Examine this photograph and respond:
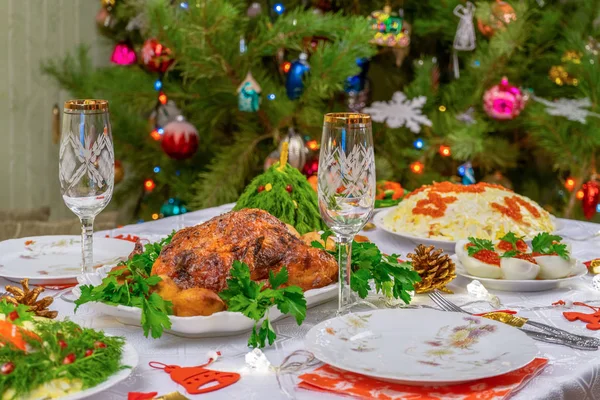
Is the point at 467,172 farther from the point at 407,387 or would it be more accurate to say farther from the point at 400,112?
the point at 407,387

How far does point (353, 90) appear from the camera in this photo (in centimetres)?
291

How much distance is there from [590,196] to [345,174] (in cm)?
177

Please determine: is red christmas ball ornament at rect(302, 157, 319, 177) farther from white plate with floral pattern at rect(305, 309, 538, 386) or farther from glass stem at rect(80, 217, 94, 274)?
white plate with floral pattern at rect(305, 309, 538, 386)

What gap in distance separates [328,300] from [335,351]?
223 millimetres

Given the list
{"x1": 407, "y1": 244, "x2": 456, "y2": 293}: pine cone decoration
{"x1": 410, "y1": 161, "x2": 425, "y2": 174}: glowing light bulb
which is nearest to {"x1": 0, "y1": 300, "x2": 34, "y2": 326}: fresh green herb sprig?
{"x1": 407, "y1": 244, "x2": 456, "y2": 293}: pine cone decoration

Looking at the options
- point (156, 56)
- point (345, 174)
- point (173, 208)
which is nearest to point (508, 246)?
point (345, 174)

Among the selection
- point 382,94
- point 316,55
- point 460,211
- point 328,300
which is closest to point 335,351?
point 328,300

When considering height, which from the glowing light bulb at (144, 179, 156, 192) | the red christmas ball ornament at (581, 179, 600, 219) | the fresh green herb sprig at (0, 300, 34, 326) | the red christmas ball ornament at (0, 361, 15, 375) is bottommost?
the glowing light bulb at (144, 179, 156, 192)

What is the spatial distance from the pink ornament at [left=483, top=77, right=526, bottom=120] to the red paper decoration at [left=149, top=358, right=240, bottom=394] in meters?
2.04

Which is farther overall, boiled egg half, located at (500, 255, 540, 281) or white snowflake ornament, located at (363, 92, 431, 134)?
white snowflake ornament, located at (363, 92, 431, 134)

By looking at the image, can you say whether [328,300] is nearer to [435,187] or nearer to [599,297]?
[599,297]

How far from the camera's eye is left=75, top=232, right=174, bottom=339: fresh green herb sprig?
0.94m

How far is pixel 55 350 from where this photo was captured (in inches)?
31.0

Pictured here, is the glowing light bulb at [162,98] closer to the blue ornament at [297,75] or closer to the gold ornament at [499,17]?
the blue ornament at [297,75]
